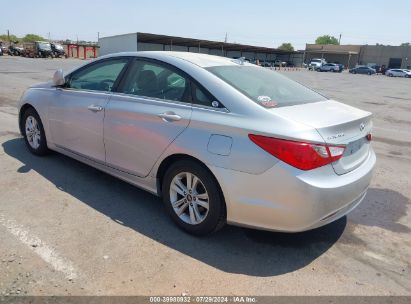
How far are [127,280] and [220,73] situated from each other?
2030mm

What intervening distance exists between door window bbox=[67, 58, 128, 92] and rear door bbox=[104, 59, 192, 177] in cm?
22

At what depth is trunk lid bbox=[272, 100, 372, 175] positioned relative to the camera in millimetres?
3027

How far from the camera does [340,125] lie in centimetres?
312

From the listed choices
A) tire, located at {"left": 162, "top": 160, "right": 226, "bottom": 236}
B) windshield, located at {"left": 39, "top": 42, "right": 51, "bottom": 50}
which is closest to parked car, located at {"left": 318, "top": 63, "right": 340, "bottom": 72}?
windshield, located at {"left": 39, "top": 42, "right": 51, "bottom": 50}

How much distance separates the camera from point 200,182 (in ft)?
11.1

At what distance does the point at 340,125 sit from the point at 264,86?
0.93 m

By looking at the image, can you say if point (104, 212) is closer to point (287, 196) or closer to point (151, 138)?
point (151, 138)

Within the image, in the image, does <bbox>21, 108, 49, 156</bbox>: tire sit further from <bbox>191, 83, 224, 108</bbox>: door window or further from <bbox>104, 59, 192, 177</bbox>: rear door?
<bbox>191, 83, 224, 108</bbox>: door window

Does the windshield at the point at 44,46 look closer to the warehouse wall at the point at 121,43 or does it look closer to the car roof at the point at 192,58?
the warehouse wall at the point at 121,43

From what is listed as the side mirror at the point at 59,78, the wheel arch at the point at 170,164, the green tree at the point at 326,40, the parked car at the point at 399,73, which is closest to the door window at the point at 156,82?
the wheel arch at the point at 170,164

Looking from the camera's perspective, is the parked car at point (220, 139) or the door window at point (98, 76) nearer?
the parked car at point (220, 139)

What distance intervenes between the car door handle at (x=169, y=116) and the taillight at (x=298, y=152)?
2.84 feet

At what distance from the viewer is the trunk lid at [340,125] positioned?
9.93 ft

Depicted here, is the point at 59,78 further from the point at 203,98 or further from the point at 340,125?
the point at 340,125
